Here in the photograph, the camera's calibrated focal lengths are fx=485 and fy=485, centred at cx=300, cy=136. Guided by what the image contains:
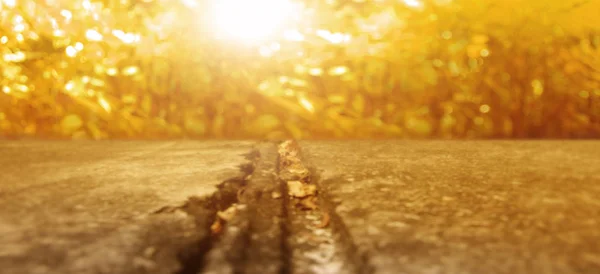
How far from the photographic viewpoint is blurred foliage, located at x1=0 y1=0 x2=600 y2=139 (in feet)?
6.07

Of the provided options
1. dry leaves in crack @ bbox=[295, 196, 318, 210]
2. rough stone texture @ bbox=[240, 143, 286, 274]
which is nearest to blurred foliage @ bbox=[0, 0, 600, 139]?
rough stone texture @ bbox=[240, 143, 286, 274]

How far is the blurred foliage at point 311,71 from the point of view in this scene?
6.07 ft

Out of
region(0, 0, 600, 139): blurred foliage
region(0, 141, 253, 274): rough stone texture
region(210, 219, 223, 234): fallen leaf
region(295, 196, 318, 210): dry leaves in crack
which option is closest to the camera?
region(0, 141, 253, 274): rough stone texture

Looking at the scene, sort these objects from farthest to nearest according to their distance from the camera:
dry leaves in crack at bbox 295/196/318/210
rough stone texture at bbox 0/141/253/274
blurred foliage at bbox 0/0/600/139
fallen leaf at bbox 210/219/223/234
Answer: blurred foliage at bbox 0/0/600/139 → dry leaves in crack at bbox 295/196/318/210 → fallen leaf at bbox 210/219/223/234 → rough stone texture at bbox 0/141/253/274

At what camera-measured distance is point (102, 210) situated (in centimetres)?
70

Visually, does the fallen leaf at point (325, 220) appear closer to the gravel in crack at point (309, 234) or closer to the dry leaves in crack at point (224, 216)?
the gravel in crack at point (309, 234)

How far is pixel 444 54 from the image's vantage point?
1.88m

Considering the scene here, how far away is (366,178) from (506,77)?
123cm

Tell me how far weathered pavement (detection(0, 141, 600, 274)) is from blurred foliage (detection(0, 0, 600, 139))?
2.49 ft

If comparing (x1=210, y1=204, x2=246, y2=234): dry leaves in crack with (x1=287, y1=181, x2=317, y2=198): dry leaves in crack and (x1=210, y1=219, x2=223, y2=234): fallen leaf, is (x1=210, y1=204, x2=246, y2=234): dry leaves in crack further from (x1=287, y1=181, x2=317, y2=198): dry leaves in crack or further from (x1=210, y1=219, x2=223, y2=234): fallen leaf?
(x1=287, y1=181, x2=317, y2=198): dry leaves in crack

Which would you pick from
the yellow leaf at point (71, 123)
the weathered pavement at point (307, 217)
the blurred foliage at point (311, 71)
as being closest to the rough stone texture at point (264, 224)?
the weathered pavement at point (307, 217)

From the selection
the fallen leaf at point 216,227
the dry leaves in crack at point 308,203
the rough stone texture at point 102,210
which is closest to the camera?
the rough stone texture at point 102,210

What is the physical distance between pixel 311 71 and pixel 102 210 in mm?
1287

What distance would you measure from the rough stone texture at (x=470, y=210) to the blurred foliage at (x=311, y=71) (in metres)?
0.69
